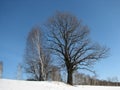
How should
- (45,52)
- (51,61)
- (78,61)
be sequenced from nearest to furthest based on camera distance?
(78,61) → (45,52) → (51,61)

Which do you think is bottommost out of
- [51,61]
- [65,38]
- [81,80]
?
[81,80]

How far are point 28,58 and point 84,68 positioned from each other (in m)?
7.97

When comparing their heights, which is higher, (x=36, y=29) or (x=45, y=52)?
(x=36, y=29)

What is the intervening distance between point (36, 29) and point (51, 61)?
7.67 metres

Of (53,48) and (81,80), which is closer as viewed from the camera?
(53,48)

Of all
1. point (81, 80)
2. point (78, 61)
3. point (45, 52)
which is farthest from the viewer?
point (81, 80)

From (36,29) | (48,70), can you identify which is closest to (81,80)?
(48,70)

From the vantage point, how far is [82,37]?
2844 cm

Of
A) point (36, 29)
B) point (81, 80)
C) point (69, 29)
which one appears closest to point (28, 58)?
point (36, 29)

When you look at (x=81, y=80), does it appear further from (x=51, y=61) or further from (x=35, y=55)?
(x=35, y=55)

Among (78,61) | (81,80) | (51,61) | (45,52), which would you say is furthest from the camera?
(81,80)

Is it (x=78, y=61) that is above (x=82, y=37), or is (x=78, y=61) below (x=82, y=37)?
below

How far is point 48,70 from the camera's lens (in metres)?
34.0

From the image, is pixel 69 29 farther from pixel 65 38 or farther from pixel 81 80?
pixel 81 80
